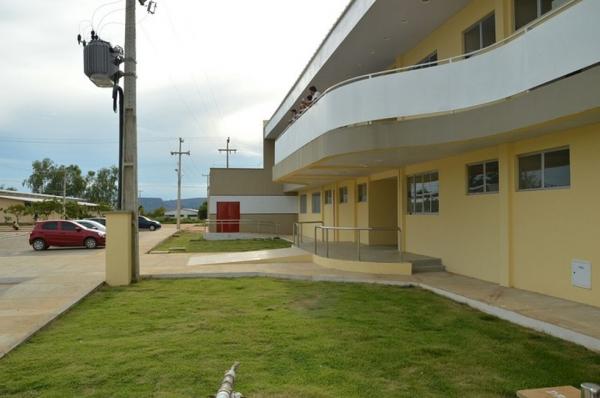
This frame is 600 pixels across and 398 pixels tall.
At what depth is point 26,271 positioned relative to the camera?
550 inches

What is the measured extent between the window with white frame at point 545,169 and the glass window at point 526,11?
2632 mm

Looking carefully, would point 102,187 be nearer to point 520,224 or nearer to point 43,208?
point 43,208

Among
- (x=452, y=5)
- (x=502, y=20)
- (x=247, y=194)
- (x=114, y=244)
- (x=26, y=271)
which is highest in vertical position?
(x=452, y=5)

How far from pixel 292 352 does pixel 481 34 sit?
859 centimetres

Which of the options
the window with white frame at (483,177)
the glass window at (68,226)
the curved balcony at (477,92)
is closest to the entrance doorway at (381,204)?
the curved balcony at (477,92)

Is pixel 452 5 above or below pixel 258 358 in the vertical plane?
above

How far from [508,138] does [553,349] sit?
4.47m

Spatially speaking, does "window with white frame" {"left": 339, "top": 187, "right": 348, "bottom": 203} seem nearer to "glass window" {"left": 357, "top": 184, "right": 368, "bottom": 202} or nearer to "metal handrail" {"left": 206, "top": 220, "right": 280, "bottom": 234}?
"glass window" {"left": 357, "top": 184, "right": 368, "bottom": 202}

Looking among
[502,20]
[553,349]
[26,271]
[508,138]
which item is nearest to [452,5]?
[502,20]

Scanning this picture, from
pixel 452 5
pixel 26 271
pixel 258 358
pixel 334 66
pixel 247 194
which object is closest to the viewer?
pixel 258 358

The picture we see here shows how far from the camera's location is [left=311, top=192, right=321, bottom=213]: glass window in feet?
87.5

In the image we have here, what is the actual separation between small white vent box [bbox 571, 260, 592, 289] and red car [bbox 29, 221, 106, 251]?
2181 cm

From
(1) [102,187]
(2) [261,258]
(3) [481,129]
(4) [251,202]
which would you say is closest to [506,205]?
(3) [481,129]

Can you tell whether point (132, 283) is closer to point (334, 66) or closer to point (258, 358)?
point (258, 358)
